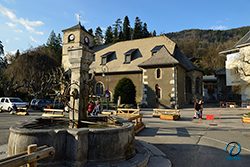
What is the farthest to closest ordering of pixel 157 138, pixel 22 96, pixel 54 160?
pixel 22 96
pixel 157 138
pixel 54 160

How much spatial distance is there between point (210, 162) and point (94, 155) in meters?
3.46

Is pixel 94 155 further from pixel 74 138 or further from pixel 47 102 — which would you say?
pixel 47 102

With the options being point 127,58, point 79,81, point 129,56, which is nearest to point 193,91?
point 129,56

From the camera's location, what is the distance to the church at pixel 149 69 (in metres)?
22.8

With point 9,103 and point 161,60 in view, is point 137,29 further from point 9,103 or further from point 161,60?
point 9,103

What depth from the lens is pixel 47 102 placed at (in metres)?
21.0

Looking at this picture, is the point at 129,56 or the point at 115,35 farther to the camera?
the point at 115,35

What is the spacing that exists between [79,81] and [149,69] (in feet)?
63.4

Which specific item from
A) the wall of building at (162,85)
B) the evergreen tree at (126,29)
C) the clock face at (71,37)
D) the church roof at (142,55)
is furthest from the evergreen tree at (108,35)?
the wall of building at (162,85)

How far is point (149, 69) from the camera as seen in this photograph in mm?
24172

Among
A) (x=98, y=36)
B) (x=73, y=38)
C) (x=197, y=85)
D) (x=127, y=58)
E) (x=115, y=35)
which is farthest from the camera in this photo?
(x=98, y=36)

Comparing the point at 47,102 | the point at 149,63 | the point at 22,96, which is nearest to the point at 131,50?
the point at 149,63

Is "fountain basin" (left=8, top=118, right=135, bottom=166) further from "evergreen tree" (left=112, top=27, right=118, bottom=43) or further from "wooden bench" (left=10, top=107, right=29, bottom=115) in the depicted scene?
"evergreen tree" (left=112, top=27, right=118, bottom=43)

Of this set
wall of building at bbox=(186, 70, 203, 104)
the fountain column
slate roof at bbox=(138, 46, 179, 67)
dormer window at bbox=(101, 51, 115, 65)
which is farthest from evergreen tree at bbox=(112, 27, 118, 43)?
the fountain column
